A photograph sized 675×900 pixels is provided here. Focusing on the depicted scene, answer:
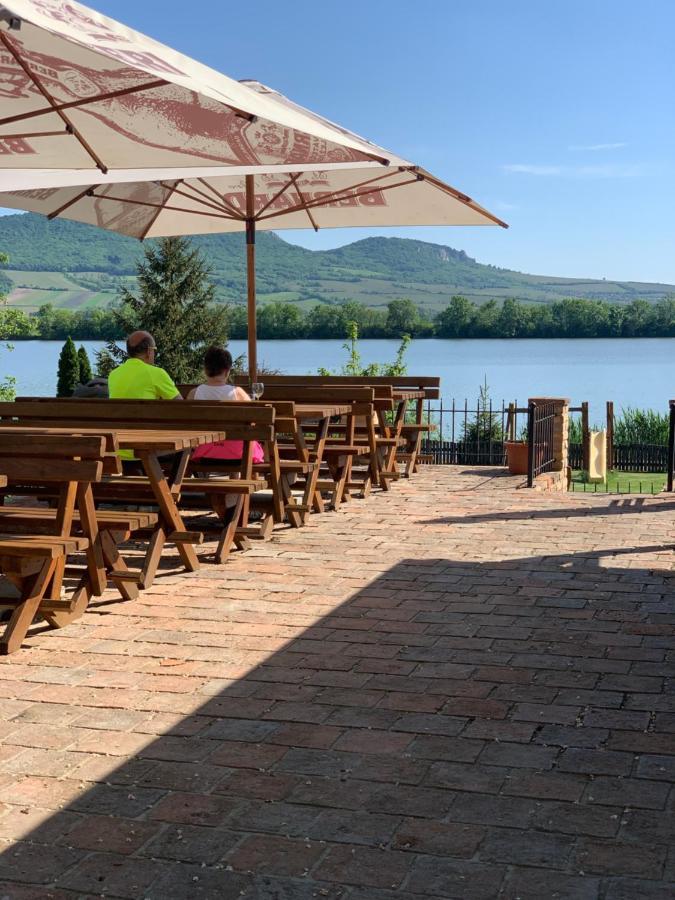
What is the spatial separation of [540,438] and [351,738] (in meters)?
9.09

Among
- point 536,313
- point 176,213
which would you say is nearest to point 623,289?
point 536,313

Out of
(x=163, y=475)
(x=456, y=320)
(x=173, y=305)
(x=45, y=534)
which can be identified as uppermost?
(x=173, y=305)

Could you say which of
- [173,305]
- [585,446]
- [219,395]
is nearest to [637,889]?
[219,395]

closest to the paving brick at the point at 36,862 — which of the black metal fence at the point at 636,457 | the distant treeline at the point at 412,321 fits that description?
the distant treeline at the point at 412,321

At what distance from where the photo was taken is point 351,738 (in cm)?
368

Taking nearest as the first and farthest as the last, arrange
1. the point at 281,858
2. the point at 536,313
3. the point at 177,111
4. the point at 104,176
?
the point at 281,858 → the point at 177,111 → the point at 104,176 → the point at 536,313

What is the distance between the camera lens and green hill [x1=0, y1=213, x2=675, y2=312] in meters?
115

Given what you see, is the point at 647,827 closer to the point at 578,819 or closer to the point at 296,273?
the point at 578,819

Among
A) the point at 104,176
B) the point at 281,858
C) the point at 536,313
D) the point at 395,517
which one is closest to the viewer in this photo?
the point at 281,858

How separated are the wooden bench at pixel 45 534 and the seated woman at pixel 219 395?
2.06 metres

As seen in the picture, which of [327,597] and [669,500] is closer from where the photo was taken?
[327,597]

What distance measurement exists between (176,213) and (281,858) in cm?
909

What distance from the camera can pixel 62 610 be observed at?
16.3 feet

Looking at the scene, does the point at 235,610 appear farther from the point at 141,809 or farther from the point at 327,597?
the point at 141,809
